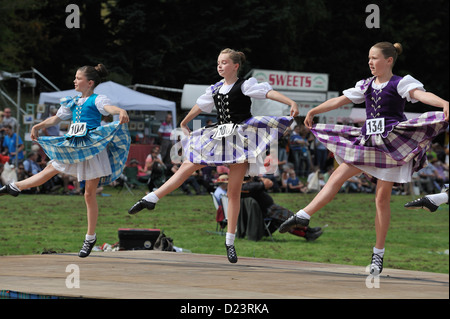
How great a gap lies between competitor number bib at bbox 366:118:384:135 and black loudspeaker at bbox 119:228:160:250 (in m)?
4.18

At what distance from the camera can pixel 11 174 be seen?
48.9 ft

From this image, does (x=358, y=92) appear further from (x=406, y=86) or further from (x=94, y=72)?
(x=94, y=72)

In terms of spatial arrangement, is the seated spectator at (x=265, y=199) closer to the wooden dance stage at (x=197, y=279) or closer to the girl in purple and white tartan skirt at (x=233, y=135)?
the wooden dance stage at (x=197, y=279)

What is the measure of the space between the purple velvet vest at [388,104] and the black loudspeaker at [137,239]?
4266 millimetres

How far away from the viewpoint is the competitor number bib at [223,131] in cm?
673

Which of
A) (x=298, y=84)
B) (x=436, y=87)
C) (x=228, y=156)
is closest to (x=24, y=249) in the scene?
(x=228, y=156)

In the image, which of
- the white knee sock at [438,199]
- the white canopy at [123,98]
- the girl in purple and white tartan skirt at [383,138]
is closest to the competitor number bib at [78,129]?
the girl in purple and white tartan skirt at [383,138]

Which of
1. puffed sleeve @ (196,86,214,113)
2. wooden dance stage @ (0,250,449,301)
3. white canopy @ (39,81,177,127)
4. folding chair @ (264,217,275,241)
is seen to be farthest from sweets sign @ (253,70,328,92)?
puffed sleeve @ (196,86,214,113)

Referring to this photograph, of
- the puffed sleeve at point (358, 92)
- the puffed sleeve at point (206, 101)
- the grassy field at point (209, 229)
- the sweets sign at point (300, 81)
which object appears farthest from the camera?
the sweets sign at point (300, 81)

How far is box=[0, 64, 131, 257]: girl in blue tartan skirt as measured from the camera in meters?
7.04

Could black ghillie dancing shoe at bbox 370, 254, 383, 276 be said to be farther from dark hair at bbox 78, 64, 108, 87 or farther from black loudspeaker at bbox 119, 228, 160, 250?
black loudspeaker at bbox 119, 228, 160, 250

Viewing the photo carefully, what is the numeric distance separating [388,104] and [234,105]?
136cm

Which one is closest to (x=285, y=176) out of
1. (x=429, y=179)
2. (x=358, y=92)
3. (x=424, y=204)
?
(x=429, y=179)

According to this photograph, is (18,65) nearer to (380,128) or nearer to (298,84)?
(298,84)
